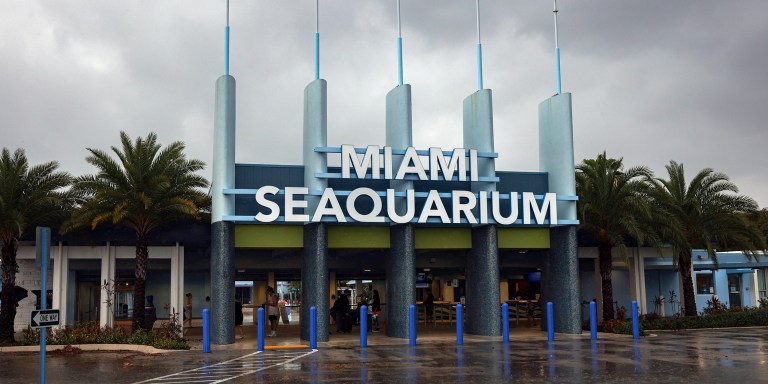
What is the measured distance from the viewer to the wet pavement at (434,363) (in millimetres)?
14727

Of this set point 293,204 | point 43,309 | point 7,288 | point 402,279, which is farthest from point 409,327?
point 7,288

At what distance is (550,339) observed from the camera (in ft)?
76.0

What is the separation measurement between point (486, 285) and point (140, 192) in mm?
12273

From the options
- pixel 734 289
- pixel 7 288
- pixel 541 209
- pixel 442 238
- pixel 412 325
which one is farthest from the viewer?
pixel 734 289

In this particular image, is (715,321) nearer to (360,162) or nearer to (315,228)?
(360,162)

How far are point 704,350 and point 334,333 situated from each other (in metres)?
13.9

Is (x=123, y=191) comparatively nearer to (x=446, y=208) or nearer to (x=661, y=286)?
(x=446, y=208)

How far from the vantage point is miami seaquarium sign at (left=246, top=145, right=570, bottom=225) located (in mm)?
23609

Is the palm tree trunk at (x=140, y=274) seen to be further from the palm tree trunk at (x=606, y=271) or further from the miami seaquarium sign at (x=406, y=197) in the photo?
the palm tree trunk at (x=606, y=271)

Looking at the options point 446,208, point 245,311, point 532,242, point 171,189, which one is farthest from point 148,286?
point 532,242

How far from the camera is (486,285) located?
83.6 feet

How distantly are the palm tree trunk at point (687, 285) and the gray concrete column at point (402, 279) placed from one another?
44.4 ft

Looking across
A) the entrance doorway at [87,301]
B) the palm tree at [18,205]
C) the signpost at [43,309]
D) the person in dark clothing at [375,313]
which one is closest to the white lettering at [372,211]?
the person in dark clothing at [375,313]

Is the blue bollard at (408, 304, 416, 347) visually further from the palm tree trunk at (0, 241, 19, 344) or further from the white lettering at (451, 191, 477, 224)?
the palm tree trunk at (0, 241, 19, 344)
